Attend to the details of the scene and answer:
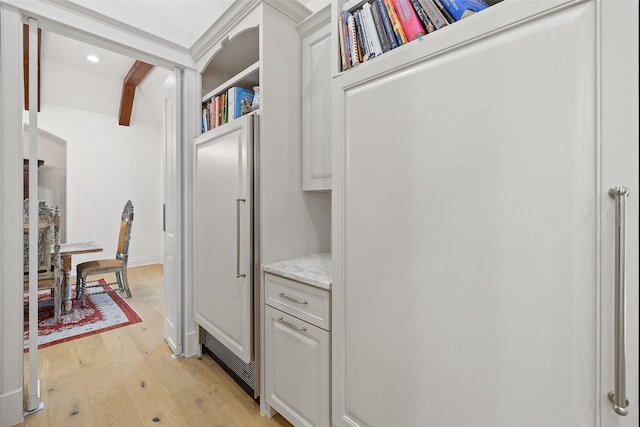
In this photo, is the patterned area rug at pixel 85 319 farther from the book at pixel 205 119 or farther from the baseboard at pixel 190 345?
the book at pixel 205 119

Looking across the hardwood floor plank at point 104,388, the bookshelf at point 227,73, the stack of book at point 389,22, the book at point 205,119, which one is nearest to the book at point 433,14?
the stack of book at point 389,22

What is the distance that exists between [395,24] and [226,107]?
1.38 meters

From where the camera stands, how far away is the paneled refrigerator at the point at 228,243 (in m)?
1.67

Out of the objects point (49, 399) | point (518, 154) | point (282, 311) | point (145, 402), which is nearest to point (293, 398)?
point (282, 311)

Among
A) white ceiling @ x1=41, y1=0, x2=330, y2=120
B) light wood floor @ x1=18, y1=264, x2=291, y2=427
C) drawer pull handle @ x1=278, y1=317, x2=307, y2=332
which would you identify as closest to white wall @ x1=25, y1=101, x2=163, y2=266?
white ceiling @ x1=41, y1=0, x2=330, y2=120

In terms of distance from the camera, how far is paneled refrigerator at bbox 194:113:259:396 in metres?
1.67

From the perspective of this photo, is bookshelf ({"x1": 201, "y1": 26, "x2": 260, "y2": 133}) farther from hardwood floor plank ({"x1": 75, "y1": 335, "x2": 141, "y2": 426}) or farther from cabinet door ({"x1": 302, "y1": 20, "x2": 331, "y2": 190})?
hardwood floor plank ({"x1": 75, "y1": 335, "x2": 141, "y2": 426})

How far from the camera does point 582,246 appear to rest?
699 mm

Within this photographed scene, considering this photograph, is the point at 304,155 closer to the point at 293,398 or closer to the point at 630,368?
the point at 293,398

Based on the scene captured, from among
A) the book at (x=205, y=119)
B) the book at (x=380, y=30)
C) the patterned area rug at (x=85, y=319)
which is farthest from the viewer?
the patterned area rug at (x=85, y=319)

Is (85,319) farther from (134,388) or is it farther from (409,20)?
(409,20)

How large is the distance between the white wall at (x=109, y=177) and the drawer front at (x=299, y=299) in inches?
197

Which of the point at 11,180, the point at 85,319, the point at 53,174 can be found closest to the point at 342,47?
the point at 11,180

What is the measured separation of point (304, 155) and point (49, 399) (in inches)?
88.0
